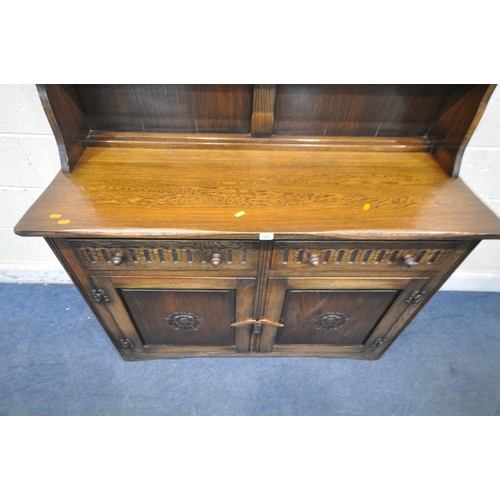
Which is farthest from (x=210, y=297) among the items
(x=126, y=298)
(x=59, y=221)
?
(x=59, y=221)

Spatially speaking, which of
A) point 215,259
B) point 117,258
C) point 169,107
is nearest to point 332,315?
point 215,259

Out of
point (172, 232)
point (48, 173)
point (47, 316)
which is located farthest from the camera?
point (47, 316)

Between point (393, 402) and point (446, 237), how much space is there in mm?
791

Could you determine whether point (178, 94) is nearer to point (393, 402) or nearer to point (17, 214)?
point (17, 214)

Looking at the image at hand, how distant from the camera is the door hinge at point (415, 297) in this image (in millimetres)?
956

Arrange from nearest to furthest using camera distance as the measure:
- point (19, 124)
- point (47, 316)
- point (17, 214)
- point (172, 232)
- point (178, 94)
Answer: point (172, 232) < point (178, 94) < point (19, 124) < point (17, 214) < point (47, 316)

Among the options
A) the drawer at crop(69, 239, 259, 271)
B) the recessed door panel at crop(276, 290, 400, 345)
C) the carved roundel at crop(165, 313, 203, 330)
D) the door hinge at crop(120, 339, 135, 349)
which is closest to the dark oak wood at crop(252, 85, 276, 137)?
the drawer at crop(69, 239, 259, 271)

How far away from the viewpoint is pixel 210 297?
956 millimetres

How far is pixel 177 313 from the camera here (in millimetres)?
1014

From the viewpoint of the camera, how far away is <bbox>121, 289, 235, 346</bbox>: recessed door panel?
3.10 feet

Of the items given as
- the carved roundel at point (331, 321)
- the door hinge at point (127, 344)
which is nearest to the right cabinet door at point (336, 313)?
the carved roundel at point (331, 321)

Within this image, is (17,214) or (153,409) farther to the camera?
(17,214)

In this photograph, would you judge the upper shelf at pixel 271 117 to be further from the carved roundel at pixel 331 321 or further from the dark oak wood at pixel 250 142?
the carved roundel at pixel 331 321

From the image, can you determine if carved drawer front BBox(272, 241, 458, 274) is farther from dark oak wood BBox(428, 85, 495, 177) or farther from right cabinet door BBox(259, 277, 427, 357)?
dark oak wood BBox(428, 85, 495, 177)
